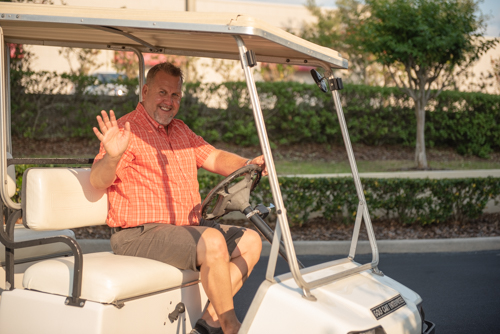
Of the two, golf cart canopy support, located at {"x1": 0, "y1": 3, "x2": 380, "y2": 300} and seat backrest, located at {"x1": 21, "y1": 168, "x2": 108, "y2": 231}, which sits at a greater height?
golf cart canopy support, located at {"x1": 0, "y1": 3, "x2": 380, "y2": 300}

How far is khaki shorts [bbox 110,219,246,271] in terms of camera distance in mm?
2508

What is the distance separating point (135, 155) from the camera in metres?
2.78

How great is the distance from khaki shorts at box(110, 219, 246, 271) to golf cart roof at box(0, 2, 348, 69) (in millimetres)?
957

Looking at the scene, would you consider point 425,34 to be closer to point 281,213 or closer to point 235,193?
point 235,193

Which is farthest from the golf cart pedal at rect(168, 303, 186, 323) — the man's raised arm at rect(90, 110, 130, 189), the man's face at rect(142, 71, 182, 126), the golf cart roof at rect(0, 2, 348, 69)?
the golf cart roof at rect(0, 2, 348, 69)

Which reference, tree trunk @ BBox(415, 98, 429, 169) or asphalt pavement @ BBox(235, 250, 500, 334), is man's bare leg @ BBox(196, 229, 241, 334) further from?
tree trunk @ BBox(415, 98, 429, 169)

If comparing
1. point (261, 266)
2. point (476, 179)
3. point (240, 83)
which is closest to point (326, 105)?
point (240, 83)

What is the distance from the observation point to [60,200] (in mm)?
2693

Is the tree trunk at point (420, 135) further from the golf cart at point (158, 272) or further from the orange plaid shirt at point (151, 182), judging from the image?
the orange plaid shirt at point (151, 182)

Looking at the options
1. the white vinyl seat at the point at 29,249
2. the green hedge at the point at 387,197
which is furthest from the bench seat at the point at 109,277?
the green hedge at the point at 387,197

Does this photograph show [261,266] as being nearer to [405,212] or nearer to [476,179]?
[405,212]

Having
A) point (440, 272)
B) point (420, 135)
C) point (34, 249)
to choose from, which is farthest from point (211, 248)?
point (420, 135)

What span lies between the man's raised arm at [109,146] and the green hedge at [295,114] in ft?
24.9

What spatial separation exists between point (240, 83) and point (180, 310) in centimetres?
842
